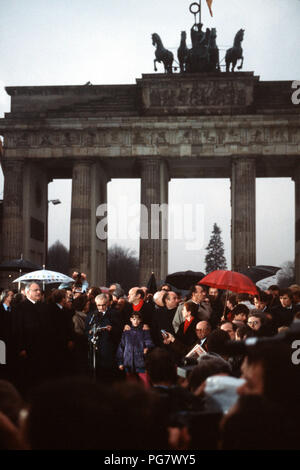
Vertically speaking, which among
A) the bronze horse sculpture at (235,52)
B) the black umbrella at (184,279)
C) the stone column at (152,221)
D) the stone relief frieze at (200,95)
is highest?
the bronze horse sculpture at (235,52)

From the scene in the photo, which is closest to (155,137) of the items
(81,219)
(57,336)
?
(81,219)

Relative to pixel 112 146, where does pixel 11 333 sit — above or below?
below

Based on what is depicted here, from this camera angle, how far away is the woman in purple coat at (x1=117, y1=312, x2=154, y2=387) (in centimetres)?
825

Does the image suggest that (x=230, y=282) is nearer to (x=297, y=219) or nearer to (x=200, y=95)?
(x=200, y=95)

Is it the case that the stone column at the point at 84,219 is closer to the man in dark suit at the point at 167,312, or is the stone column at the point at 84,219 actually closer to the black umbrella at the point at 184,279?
the black umbrella at the point at 184,279

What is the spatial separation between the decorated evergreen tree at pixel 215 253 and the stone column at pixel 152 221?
211 feet

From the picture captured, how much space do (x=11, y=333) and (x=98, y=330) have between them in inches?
57.6

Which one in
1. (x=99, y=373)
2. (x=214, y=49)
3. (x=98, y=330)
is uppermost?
(x=214, y=49)

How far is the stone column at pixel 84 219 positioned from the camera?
3600 centimetres

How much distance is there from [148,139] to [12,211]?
1030 centimetres

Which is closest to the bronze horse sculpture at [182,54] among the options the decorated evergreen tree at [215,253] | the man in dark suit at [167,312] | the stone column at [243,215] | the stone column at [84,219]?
the stone column at [243,215]

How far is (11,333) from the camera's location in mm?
8344

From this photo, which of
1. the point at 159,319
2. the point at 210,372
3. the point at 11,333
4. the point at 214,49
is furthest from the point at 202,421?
the point at 214,49

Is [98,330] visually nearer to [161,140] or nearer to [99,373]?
[99,373]
